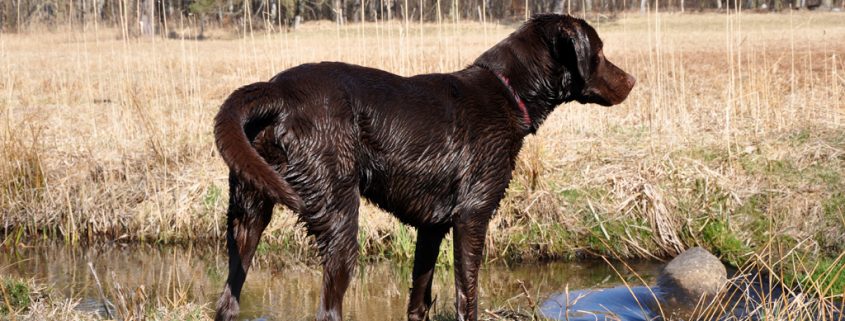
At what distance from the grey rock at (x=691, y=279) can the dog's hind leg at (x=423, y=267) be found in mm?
1969

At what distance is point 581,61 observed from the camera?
4508 millimetres

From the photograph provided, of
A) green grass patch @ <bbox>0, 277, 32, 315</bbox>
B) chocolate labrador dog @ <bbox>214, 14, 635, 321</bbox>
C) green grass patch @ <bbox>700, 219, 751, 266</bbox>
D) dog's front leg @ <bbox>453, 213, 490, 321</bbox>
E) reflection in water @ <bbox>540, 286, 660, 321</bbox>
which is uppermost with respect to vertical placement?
chocolate labrador dog @ <bbox>214, 14, 635, 321</bbox>

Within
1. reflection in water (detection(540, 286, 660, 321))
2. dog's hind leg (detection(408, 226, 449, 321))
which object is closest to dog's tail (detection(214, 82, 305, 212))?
dog's hind leg (detection(408, 226, 449, 321))

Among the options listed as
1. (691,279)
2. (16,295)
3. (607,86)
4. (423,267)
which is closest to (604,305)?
(691,279)

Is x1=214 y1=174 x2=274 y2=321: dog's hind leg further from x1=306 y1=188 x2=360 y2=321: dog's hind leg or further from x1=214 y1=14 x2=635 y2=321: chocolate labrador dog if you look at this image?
x1=306 y1=188 x2=360 y2=321: dog's hind leg

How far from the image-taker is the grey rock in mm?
5910

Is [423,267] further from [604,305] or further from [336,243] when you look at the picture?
[604,305]

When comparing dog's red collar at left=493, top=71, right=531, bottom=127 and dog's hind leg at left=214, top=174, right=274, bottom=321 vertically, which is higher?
dog's red collar at left=493, top=71, right=531, bottom=127

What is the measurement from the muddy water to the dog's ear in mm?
1794

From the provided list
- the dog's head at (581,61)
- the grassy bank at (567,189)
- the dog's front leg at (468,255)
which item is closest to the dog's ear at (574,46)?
the dog's head at (581,61)

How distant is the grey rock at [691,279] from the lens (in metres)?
5.91

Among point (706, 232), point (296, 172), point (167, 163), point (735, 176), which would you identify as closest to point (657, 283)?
point (706, 232)

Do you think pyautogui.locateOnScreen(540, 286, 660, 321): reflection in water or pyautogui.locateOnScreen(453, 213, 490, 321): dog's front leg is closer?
pyautogui.locateOnScreen(453, 213, 490, 321): dog's front leg

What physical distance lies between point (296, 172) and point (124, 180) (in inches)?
188
